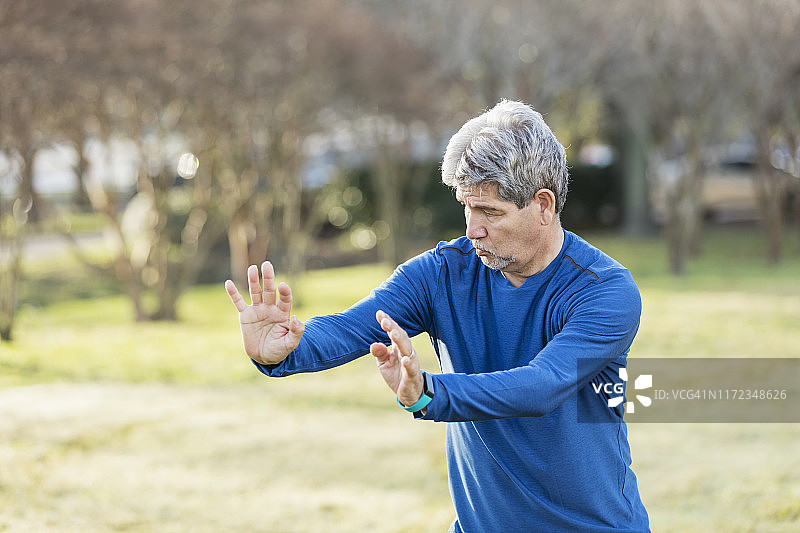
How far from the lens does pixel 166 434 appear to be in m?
6.99

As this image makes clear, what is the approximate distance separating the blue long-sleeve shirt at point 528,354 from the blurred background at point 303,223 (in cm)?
299

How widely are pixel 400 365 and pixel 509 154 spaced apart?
1.86 ft

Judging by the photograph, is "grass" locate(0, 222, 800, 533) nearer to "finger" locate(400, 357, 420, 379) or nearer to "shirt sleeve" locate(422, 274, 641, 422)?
"shirt sleeve" locate(422, 274, 641, 422)

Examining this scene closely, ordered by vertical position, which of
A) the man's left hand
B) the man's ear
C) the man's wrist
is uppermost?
the man's ear

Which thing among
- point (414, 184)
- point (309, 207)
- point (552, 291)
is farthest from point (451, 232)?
point (552, 291)

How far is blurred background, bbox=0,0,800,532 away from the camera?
5.99m

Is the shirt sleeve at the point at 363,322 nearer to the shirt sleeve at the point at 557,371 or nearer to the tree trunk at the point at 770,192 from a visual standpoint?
the shirt sleeve at the point at 557,371

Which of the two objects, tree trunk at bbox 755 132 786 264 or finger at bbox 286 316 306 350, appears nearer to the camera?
finger at bbox 286 316 306 350

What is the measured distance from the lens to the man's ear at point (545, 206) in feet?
7.48

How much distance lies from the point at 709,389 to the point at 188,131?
7.28 metres

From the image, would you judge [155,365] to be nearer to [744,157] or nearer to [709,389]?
[709,389]

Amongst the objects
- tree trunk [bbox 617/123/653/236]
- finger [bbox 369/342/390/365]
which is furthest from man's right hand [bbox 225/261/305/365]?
tree trunk [bbox 617/123/653/236]

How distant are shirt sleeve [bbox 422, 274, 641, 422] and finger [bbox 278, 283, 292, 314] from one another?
49 centimetres

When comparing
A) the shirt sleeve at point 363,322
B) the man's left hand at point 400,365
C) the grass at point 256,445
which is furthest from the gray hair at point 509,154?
the grass at point 256,445
